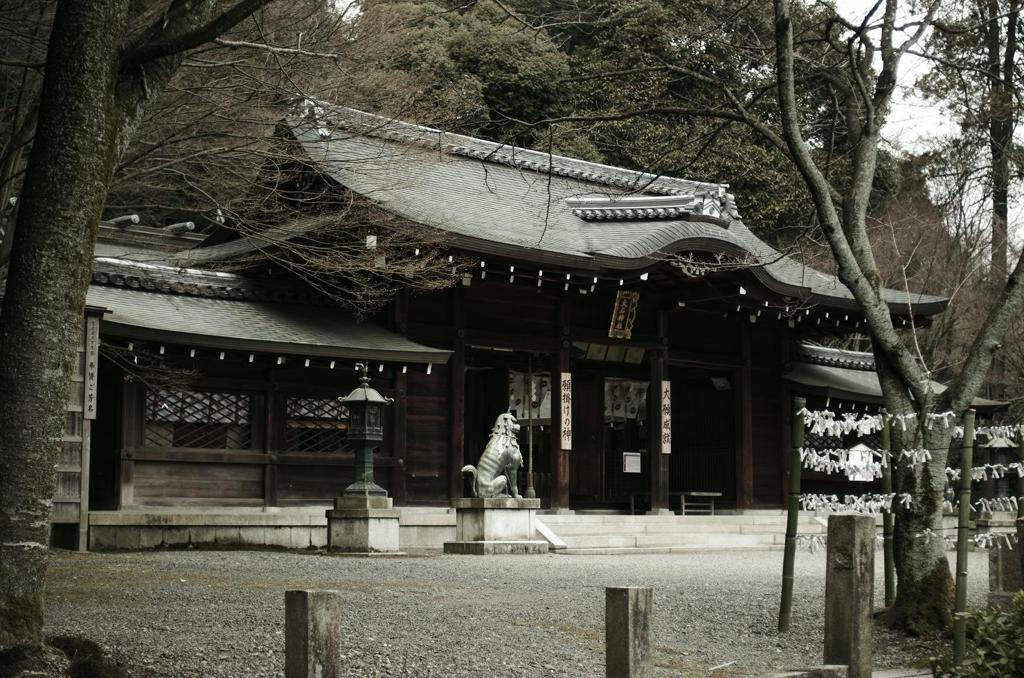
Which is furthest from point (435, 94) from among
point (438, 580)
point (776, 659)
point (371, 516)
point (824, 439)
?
point (824, 439)

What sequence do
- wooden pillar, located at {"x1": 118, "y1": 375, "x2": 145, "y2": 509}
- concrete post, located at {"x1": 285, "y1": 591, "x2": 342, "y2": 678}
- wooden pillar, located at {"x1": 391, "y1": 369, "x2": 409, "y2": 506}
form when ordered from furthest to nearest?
wooden pillar, located at {"x1": 391, "y1": 369, "x2": 409, "y2": 506}
wooden pillar, located at {"x1": 118, "y1": 375, "x2": 145, "y2": 509}
concrete post, located at {"x1": 285, "y1": 591, "x2": 342, "y2": 678}

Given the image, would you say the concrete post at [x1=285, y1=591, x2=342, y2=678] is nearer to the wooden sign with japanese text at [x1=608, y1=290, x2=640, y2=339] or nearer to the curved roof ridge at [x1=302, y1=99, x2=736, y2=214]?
the curved roof ridge at [x1=302, y1=99, x2=736, y2=214]

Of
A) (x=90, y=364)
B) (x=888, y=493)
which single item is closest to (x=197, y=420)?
(x=90, y=364)

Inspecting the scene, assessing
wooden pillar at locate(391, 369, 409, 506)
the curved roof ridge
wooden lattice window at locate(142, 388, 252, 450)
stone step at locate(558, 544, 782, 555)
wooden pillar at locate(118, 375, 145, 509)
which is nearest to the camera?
the curved roof ridge

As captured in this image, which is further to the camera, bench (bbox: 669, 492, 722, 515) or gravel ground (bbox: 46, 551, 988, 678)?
bench (bbox: 669, 492, 722, 515)

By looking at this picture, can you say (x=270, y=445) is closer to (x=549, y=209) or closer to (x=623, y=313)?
(x=549, y=209)

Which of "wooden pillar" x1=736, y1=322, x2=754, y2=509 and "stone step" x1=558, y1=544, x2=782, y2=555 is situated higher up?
"wooden pillar" x1=736, y1=322, x2=754, y2=509

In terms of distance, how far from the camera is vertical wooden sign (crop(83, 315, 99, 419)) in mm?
13117

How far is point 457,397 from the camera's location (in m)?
17.8

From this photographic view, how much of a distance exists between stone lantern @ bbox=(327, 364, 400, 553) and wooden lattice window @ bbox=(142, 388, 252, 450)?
2.48 m

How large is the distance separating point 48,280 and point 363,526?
840 centimetres

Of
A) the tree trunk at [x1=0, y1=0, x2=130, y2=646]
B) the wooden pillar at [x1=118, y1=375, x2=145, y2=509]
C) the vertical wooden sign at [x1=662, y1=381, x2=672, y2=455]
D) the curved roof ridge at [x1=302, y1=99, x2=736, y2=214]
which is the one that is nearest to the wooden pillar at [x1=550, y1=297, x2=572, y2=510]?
the vertical wooden sign at [x1=662, y1=381, x2=672, y2=455]

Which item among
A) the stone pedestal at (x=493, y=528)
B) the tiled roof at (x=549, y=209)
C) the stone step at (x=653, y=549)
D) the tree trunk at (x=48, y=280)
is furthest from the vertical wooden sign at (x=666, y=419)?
the tree trunk at (x=48, y=280)

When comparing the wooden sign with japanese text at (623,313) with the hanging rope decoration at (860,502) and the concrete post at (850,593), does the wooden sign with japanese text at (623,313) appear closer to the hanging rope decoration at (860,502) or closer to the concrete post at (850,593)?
the hanging rope decoration at (860,502)
